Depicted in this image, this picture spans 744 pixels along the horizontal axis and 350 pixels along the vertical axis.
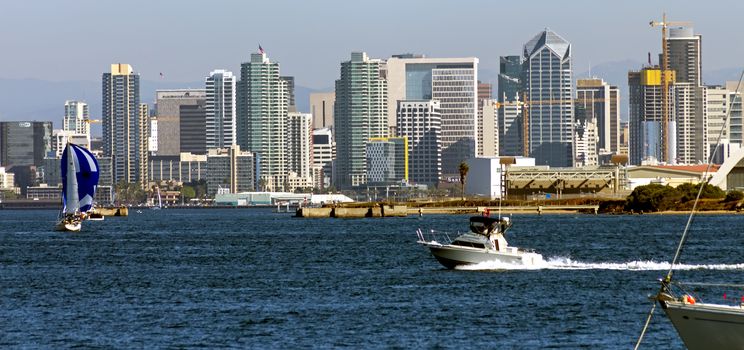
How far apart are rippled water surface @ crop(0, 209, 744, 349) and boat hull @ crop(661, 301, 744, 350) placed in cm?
701

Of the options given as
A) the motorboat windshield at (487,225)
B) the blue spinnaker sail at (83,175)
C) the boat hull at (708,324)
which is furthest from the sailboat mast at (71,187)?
the boat hull at (708,324)

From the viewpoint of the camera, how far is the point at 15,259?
9950 centimetres

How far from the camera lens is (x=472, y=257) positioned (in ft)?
244

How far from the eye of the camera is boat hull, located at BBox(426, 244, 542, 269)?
243 ft

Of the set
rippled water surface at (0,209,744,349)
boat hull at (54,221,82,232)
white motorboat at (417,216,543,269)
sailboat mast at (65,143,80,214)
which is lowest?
rippled water surface at (0,209,744,349)

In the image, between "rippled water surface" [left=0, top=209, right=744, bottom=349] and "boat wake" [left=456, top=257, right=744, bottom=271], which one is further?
"boat wake" [left=456, top=257, right=744, bottom=271]

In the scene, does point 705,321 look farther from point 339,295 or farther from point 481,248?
point 481,248

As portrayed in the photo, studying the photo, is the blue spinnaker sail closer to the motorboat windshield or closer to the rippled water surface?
the rippled water surface

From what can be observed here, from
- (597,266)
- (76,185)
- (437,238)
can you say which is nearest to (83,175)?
(76,185)

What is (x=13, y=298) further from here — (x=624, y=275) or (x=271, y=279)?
(x=624, y=275)

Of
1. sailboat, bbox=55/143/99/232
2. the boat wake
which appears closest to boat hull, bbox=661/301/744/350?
the boat wake

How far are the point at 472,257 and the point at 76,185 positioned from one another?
88503 millimetres

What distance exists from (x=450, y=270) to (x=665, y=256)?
2139cm

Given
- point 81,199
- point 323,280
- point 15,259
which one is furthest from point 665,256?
point 81,199
